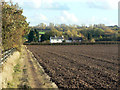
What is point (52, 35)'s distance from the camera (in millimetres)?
147000

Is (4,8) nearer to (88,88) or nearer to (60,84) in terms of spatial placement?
(60,84)

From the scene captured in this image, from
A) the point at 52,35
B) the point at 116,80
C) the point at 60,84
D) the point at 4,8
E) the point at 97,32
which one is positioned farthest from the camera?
the point at 97,32

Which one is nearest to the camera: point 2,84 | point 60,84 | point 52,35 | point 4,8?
point 2,84

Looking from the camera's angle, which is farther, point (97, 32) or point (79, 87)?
point (97, 32)

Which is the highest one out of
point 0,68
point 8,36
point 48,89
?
point 8,36

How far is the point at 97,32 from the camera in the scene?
167 metres

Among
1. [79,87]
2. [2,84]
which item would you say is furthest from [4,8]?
[79,87]

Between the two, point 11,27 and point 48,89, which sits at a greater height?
point 11,27

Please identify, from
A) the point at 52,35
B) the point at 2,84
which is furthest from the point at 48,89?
the point at 52,35

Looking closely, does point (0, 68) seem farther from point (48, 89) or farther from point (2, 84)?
point (48, 89)

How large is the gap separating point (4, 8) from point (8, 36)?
10.1 ft

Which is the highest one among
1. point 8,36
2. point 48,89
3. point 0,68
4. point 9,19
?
point 9,19

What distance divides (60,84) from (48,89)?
953mm

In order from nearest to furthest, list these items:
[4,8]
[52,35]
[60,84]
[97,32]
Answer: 1. [60,84]
2. [4,8]
3. [52,35]
4. [97,32]
